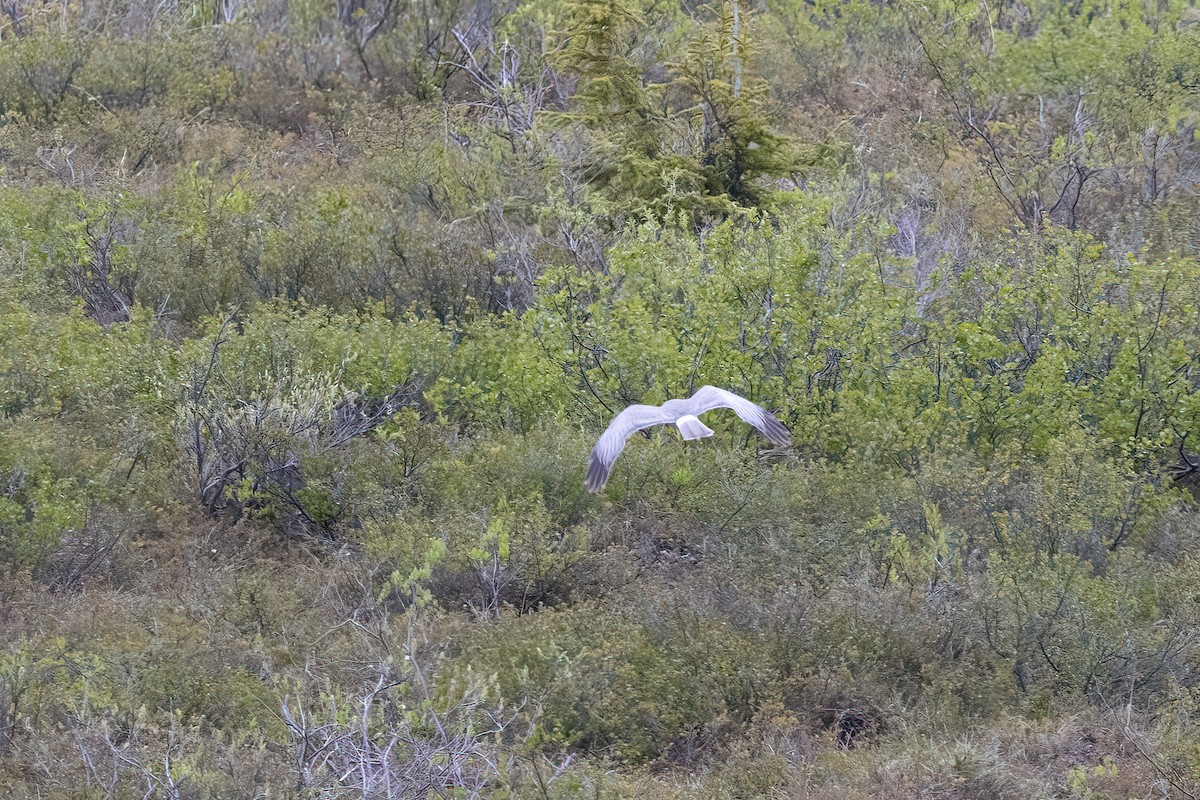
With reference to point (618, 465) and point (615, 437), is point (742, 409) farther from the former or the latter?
point (618, 465)

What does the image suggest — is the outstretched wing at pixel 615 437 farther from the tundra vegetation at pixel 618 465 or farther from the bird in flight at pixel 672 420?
the tundra vegetation at pixel 618 465

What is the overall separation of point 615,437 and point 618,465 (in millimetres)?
1177

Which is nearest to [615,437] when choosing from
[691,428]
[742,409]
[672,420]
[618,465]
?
[672,420]

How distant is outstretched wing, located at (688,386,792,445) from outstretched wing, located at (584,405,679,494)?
16 centimetres

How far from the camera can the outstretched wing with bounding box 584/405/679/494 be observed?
5.54 m

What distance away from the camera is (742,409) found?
5.94m

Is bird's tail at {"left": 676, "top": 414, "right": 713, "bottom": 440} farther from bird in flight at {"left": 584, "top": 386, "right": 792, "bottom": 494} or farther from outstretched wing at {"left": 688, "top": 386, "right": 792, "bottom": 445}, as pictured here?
outstretched wing at {"left": 688, "top": 386, "right": 792, "bottom": 445}

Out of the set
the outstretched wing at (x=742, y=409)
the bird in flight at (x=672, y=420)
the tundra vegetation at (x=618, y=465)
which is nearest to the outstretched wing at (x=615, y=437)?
the bird in flight at (x=672, y=420)

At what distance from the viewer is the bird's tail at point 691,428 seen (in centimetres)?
546

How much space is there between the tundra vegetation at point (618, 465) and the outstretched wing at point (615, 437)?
58cm

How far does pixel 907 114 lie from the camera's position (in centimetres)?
1360

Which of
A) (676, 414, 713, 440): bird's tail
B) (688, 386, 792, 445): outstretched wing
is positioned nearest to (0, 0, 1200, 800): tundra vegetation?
(688, 386, 792, 445): outstretched wing

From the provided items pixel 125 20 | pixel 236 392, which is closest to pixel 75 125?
pixel 125 20

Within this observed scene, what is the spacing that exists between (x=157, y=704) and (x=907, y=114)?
1040 cm
